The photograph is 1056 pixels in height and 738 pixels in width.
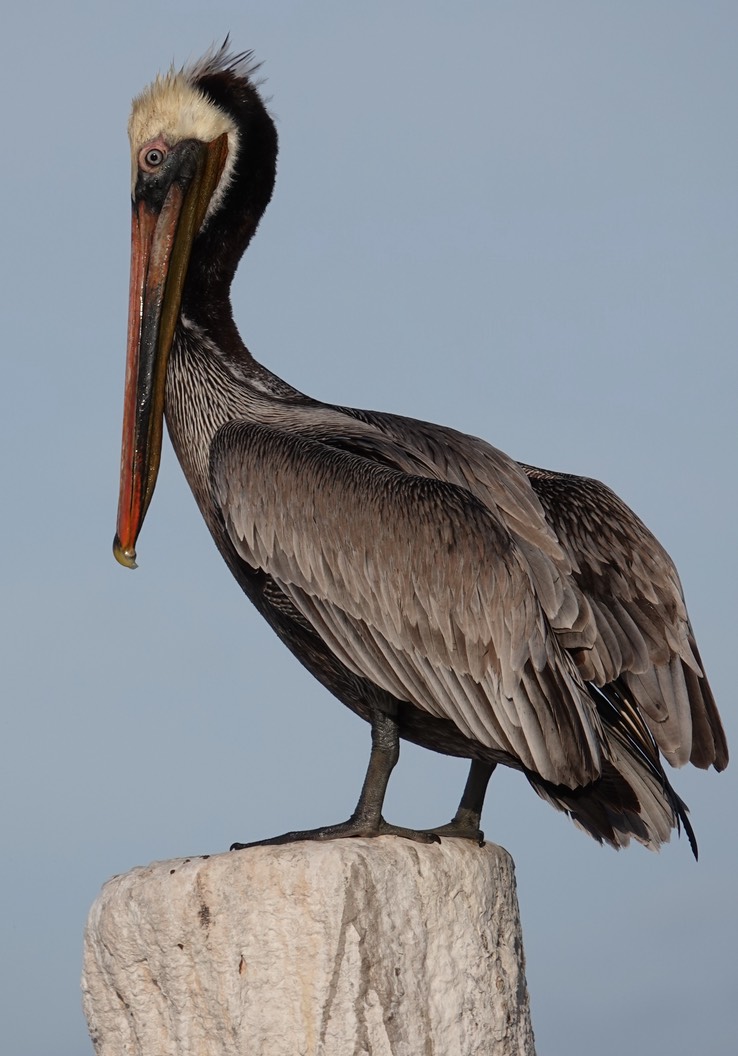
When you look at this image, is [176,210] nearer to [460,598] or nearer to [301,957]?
[460,598]

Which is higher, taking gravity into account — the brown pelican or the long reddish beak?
the long reddish beak

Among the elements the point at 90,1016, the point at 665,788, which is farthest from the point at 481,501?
the point at 90,1016

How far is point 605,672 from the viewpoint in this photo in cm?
552

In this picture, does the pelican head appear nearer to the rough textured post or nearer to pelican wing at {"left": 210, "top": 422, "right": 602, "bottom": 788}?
pelican wing at {"left": 210, "top": 422, "right": 602, "bottom": 788}

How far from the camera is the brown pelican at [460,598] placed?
5.45 meters

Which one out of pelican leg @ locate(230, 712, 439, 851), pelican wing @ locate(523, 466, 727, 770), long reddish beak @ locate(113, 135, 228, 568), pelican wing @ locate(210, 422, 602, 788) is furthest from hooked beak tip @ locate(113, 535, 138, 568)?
pelican wing @ locate(523, 466, 727, 770)

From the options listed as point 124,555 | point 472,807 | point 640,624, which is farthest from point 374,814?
point 124,555

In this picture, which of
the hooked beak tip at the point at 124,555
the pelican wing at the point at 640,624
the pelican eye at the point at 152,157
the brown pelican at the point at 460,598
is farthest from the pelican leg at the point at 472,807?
the pelican eye at the point at 152,157

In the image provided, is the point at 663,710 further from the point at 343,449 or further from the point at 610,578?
the point at 343,449

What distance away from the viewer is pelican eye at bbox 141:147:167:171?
6672 millimetres

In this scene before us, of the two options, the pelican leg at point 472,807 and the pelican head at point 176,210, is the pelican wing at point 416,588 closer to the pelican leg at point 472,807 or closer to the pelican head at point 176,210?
the pelican leg at point 472,807

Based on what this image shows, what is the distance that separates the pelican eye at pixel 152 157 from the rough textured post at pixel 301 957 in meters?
3.09

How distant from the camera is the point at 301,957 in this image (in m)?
4.68

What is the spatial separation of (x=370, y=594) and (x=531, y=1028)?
1.55m
